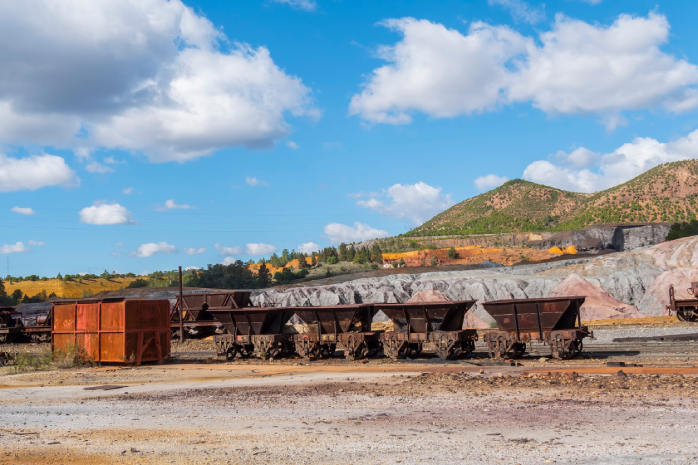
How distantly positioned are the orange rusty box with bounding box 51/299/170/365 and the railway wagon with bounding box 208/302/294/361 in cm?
238

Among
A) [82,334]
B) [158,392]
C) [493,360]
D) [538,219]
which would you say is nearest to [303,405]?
[158,392]

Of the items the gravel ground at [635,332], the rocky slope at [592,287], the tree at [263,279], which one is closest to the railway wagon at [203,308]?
the rocky slope at [592,287]

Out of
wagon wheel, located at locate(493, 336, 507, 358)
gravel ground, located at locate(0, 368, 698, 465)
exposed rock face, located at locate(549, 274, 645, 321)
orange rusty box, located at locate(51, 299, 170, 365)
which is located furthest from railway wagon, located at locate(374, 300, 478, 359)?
exposed rock face, located at locate(549, 274, 645, 321)

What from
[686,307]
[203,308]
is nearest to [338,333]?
[203,308]

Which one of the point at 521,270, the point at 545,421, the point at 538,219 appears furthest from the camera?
the point at 538,219

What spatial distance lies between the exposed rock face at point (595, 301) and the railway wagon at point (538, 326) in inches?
687

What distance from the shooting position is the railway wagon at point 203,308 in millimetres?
31750

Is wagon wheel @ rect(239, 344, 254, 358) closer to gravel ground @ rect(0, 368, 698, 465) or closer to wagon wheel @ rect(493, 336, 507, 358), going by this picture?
gravel ground @ rect(0, 368, 698, 465)

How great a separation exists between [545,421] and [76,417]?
29.3 ft

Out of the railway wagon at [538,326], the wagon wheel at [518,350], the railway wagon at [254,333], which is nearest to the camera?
the railway wagon at [538,326]

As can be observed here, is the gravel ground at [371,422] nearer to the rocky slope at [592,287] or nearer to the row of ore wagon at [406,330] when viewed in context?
the row of ore wagon at [406,330]

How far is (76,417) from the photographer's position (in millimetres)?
11500

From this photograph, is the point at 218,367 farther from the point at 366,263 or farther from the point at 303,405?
the point at 366,263

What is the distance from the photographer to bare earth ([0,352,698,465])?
7918 millimetres
